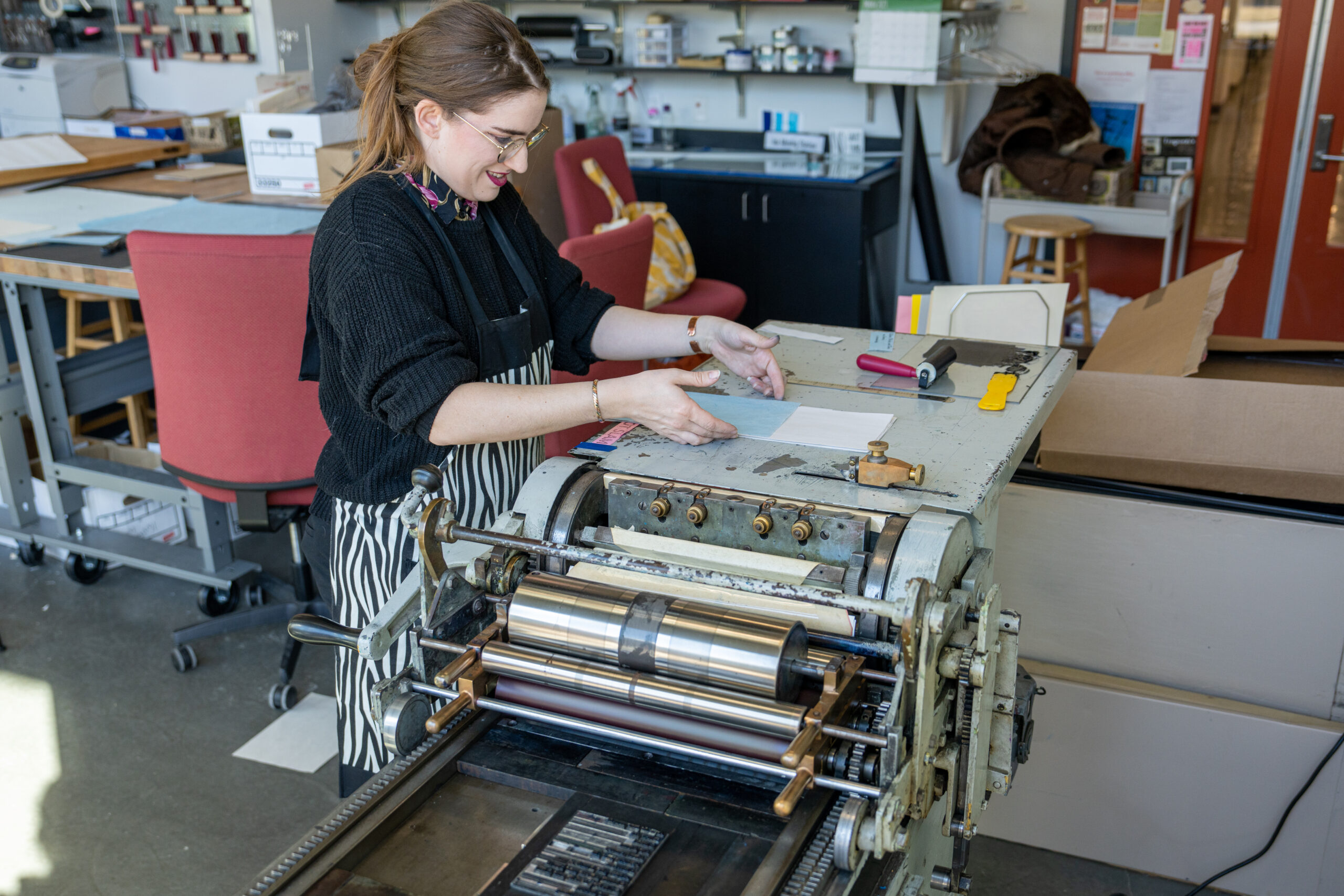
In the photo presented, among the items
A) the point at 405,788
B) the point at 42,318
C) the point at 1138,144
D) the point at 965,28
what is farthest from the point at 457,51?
the point at 1138,144

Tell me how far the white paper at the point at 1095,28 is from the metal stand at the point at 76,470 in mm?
3659

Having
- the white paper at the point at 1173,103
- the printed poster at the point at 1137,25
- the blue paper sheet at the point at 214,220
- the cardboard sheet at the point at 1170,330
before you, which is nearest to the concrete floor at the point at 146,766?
the cardboard sheet at the point at 1170,330

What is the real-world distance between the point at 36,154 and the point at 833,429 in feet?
12.5

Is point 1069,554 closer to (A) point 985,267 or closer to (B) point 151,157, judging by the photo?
(A) point 985,267

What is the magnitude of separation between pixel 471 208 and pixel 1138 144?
381 centimetres

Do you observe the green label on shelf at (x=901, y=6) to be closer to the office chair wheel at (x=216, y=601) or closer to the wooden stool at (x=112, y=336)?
the wooden stool at (x=112, y=336)

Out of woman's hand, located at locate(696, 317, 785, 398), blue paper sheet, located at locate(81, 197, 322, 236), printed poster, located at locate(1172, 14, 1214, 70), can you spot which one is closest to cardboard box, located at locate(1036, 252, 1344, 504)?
woman's hand, located at locate(696, 317, 785, 398)

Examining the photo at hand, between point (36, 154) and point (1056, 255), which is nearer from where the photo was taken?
point (36, 154)

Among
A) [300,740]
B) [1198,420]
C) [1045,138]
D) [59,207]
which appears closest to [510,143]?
[1198,420]

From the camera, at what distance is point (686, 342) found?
166 cm

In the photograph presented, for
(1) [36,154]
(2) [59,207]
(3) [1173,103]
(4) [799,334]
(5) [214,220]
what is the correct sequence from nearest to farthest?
1. (4) [799,334]
2. (5) [214,220]
3. (2) [59,207]
4. (1) [36,154]
5. (3) [1173,103]

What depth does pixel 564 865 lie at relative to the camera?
3.01 feet

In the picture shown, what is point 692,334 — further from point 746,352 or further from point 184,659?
point 184,659

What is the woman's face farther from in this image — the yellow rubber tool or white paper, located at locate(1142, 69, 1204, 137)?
white paper, located at locate(1142, 69, 1204, 137)
